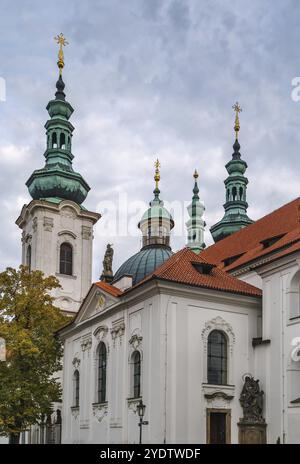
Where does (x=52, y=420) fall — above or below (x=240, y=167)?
below

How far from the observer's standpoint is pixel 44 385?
109 ft

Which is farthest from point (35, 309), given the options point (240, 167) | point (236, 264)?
point (240, 167)

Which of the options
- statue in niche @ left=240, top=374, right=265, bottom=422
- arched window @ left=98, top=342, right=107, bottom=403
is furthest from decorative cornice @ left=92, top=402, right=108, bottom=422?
statue in niche @ left=240, top=374, right=265, bottom=422

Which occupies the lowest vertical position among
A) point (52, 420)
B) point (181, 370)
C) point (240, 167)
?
point (52, 420)

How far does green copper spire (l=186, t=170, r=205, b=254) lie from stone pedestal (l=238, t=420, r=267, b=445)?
3828 cm

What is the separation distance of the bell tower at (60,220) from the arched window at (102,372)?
18632 mm

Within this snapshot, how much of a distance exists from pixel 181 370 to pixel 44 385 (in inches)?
347

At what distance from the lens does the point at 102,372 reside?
106 feet

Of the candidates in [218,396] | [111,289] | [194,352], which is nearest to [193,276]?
[194,352]

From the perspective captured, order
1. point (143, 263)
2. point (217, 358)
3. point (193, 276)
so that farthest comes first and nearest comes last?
point (143, 263), point (193, 276), point (217, 358)

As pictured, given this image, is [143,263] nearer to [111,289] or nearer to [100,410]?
[111,289]

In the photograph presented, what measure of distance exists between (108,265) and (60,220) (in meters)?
13.1

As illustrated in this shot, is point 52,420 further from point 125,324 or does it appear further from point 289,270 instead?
A: point 289,270

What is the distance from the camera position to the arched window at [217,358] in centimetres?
2797
